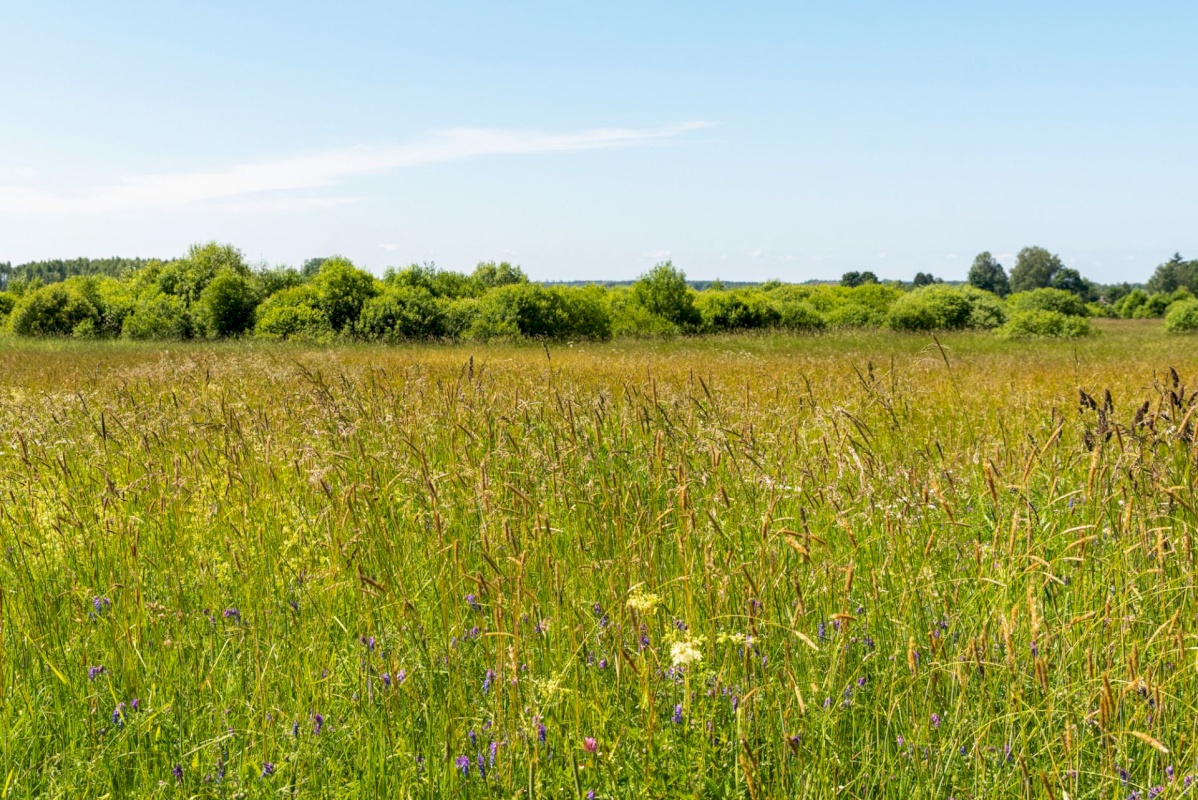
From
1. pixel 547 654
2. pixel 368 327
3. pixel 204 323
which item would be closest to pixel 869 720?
pixel 547 654

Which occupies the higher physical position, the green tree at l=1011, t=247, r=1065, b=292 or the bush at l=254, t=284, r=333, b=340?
the green tree at l=1011, t=247, r=1065, b=292

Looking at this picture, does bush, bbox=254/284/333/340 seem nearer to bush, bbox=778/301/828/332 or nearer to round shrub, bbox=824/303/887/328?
bush, bbox=778/301/828/332

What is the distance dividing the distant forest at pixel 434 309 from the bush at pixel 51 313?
0.04 m

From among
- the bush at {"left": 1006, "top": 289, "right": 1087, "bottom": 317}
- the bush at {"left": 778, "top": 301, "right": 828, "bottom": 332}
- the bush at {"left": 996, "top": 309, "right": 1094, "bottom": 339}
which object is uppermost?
the bush at {"left": 1006, "top": 289, "right": 1087, "bottom": 317}

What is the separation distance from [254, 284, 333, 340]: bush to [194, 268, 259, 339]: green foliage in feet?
6.24

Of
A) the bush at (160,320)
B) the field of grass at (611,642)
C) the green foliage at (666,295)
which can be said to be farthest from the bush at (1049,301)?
the field of grass at (611,642)

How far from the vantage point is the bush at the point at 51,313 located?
1118 inches

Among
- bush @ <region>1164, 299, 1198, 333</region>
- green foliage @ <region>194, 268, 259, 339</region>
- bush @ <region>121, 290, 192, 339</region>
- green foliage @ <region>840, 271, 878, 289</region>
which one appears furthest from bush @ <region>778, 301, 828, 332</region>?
green foliage @ <region>840, 271, 878, 289</region>

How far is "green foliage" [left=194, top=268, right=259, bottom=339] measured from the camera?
25.6 m

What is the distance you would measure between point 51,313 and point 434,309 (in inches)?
625

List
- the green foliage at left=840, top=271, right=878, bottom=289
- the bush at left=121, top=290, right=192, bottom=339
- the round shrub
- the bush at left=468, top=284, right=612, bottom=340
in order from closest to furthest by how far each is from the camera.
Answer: the bush at left=468, top=284, right=612, bottom=340, the bush at left=121, top=290, right=192, bottom=339, the round shrub, the green foliage at left=840, top=271, right=878, bottom=289

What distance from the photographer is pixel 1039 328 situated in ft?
83.9

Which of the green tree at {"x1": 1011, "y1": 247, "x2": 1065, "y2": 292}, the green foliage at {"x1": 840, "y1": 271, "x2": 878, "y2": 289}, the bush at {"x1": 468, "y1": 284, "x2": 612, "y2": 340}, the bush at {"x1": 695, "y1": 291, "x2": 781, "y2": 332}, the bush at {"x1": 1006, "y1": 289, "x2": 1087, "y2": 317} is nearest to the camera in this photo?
the bush at {"x1": 468, "y1": 284, "x2": 612, "y2": 340}

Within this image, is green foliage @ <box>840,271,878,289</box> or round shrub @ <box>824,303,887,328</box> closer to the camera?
round shrub @ <box>824,303,887,328</box>
